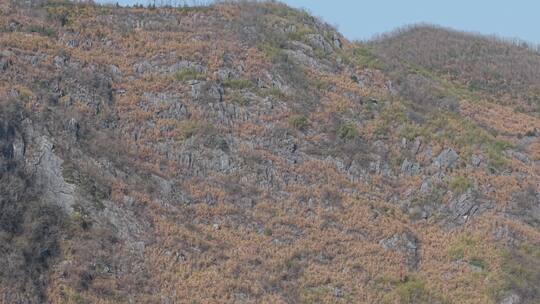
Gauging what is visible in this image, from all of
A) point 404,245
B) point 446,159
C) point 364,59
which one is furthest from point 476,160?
point 364,59

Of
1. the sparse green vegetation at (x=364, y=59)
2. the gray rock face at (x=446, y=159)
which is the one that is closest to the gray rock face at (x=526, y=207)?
the gray rock face at (x=446, y=159)

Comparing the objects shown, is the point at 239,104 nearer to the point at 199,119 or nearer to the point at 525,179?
the point at 199,119

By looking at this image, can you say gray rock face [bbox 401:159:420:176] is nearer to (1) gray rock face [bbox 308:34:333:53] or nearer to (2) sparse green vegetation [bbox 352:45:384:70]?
(2) sparse green vegetation [bbox 352:45:384:70]

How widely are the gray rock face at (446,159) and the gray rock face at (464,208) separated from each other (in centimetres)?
202

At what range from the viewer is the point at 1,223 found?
22703 millimetres

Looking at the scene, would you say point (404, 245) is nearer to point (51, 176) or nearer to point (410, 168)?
point (410, 168)

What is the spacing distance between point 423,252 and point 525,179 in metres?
7.47

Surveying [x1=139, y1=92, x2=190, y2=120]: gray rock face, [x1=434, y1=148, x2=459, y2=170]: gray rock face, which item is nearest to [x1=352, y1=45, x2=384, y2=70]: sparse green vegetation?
[x1=434, y1=148, x2=459, y2=170]: gray rock face

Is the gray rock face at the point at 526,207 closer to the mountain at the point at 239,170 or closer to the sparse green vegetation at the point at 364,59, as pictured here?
the mountain at the point at 239,170

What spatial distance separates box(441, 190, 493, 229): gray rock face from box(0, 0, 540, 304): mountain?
7 centimetres

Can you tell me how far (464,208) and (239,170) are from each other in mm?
9001

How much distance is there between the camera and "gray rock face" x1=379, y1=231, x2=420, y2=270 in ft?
90.8

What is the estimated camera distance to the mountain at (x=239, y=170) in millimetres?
23891

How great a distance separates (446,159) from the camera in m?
32.6
